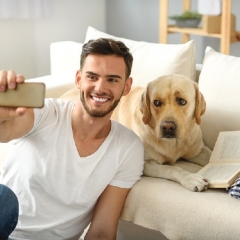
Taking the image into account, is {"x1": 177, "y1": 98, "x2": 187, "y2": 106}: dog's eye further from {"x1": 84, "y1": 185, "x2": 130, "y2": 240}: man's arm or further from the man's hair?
{"x1": 84, "y1": 185, "x2": 130, "y2": 240}: man's arm

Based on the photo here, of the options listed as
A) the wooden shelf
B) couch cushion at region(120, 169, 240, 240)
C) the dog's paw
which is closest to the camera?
couch cushion at region(120, 169, 240, 240)

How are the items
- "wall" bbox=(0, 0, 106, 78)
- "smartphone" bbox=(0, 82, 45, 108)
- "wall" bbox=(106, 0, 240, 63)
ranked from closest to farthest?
"smartphone" bbox=(0, 82, 45, 108), "wall" bbox=(0, 0, 106, 78), "wall" bbox=(106, 0, 240, 63)

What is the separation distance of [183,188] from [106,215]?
12.0 inches

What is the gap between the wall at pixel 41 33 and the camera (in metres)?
3.85

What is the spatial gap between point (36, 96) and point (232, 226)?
0.88 metres

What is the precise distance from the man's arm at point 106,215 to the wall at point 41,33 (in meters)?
2.39

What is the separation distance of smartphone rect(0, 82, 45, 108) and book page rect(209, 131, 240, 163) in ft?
3.42

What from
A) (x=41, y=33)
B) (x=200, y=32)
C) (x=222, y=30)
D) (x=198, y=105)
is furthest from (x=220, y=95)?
(x=41, y=33)

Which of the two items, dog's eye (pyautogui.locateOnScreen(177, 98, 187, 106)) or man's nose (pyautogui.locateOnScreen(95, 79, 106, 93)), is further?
dog's eye (pyautogui.locateOnScreen(177, 98, 187, 106))

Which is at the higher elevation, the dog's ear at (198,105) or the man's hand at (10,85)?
the man's hand at (10,85)

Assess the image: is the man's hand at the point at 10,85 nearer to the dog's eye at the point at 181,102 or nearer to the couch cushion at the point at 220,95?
the dog's eye at the point at 181,102

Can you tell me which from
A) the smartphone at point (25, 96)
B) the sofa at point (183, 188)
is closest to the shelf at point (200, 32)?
the sofa at point (183, 188)

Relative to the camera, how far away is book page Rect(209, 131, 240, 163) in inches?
73.6

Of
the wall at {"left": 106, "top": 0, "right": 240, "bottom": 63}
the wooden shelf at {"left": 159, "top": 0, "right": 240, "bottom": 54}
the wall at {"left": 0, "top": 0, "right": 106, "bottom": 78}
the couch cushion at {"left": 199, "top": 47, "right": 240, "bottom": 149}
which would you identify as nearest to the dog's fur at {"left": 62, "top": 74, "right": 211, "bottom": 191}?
the couch cushion at {"left": 199, "top": 47, "right": 240, "bottom": 149}
